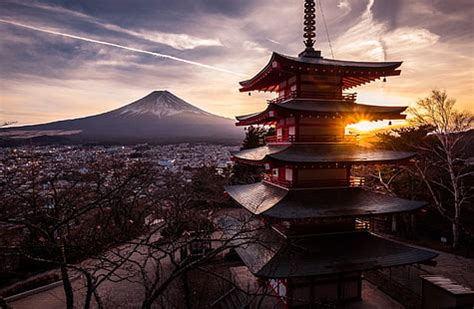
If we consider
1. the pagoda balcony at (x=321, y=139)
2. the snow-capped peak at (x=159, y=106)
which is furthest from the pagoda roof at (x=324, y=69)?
the snow-capped peak at (x=159, y=106)

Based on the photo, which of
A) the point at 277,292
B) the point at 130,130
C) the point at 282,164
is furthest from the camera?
the point at 130,130

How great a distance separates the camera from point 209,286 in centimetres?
1405

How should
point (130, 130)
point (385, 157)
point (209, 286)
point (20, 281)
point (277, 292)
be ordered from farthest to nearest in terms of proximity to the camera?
point (130, 130)
point (20, 281)
point (209, 286)
point (277, 292)
point (385, 157)

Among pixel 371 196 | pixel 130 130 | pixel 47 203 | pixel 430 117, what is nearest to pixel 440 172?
pixel 430 117

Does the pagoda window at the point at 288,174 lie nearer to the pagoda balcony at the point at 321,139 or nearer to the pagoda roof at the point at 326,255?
the pagoda balcony at the point at 321,139

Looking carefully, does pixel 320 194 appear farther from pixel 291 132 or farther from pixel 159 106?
pixel 159 106

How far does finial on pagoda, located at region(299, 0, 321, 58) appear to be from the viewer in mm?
12172

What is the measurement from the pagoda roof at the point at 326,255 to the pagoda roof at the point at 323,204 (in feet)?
→ 3.52

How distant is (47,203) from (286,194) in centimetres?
740

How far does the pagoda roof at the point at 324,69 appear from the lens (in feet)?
34.3

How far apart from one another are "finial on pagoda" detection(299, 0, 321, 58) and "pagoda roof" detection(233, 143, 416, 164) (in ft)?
12.9

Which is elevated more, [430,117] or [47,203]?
[430,117]

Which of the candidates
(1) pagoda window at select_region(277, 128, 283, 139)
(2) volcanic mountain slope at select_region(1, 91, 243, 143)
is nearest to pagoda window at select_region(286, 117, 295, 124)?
(1) pagoda window at select_region(277, 128, 283, 139)

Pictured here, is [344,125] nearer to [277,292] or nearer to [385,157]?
[385,157]
